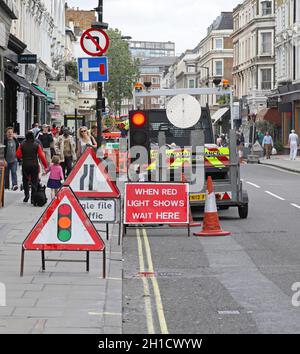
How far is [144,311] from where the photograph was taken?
9.36 m

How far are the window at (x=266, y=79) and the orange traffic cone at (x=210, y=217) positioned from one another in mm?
73147

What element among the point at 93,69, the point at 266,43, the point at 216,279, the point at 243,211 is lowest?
the point at 216,279

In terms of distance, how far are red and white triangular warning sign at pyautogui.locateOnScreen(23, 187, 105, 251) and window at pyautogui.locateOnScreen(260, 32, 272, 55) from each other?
78.5 m

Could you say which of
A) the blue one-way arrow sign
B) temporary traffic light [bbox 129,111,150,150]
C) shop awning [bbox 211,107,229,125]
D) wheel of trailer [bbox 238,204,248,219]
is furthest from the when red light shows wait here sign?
shop awning [bbox 211,107,229,125]

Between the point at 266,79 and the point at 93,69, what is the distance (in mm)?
71442

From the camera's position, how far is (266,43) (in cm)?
8794

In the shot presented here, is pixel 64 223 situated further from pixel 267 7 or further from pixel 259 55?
pixel 267 7

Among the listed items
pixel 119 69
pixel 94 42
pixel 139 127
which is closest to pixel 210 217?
pixel 139 127

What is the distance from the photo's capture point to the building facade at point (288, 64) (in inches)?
2469

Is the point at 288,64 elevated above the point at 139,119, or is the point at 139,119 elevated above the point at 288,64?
the point at 288,64

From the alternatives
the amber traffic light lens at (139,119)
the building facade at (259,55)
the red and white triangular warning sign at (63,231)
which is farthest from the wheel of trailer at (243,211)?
the building facade at (259,55)

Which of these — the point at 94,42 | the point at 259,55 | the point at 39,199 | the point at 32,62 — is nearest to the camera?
the point at 94,42

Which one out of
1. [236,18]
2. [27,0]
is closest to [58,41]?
[27,0]
